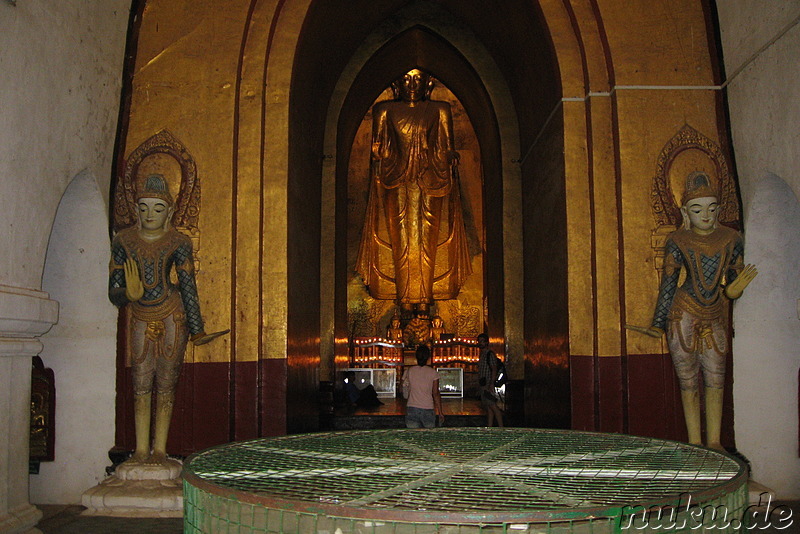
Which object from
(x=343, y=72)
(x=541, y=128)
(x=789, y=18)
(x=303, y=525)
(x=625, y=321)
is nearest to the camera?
(x=303, y=525)

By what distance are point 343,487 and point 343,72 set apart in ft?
26.2

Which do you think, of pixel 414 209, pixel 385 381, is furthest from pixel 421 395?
pixel 414 209

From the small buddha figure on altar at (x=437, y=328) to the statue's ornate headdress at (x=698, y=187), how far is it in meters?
5.97

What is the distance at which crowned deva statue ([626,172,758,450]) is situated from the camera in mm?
4902

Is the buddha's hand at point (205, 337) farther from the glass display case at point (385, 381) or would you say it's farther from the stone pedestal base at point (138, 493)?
the glass display case at point (385, 381)

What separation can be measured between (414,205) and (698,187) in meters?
5.99

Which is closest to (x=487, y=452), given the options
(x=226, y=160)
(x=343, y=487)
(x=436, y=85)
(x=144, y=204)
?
(x=343, y=487)

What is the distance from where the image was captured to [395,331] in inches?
425

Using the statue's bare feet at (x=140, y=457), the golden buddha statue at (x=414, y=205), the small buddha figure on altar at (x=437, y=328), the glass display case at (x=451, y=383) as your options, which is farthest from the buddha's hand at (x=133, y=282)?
the small buddha figure on altar at (x=437, y=328)

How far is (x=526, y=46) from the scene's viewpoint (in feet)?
23.3

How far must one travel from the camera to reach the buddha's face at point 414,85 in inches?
413

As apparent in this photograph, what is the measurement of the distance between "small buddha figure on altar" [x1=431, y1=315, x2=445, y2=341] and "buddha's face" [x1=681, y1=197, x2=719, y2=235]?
6026mm

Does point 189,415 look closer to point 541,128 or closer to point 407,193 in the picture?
point 541,128

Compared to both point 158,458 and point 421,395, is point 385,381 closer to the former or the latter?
point 421,395
